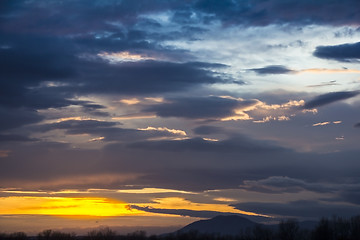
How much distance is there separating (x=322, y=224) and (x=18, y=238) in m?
114

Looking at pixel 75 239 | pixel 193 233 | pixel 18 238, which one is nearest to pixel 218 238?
pixel 193 233

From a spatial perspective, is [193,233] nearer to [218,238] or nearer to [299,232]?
[218,238]

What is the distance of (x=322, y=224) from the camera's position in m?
174

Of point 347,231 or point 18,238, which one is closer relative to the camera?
point 347,231

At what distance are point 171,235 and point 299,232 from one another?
156 ft

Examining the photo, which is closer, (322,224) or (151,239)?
(322,224)

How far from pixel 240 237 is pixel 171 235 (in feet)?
90.9

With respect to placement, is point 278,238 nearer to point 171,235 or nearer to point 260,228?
A: point 260,228

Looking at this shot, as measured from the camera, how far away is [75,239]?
190750 millimetres

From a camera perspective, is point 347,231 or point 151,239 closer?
point 347,231

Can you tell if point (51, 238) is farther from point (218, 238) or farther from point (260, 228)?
point (260, 228)

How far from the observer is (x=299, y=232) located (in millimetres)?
184500

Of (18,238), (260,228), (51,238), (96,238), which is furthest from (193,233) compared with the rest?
(18,238)

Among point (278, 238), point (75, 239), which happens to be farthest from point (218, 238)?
point (75, 239)
